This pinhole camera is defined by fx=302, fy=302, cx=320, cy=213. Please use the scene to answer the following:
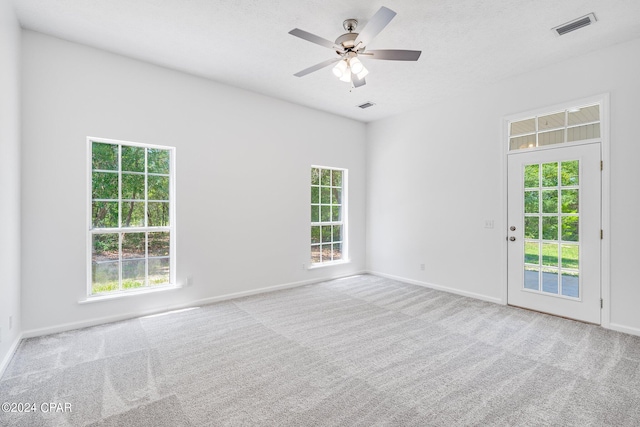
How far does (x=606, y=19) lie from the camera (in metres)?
2.85

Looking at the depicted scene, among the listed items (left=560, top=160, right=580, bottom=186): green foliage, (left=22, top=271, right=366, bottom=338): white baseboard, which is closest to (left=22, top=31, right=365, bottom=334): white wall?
(left=22, top=271, right=366, bottom=338): white baseboard

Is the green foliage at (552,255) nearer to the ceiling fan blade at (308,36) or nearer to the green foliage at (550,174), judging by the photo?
the green foliage at (550,174)

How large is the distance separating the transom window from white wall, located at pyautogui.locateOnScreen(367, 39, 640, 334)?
16cm

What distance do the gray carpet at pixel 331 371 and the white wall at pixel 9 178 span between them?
1.34 ft

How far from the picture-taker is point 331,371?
2504 mm

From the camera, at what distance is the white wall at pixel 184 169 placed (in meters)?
3.15

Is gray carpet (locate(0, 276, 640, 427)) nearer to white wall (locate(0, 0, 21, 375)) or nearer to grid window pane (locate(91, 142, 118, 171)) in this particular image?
white wall (locate(0, 0, 21, 375))

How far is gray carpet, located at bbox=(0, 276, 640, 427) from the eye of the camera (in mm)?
1976

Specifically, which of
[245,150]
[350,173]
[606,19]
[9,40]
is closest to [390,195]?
[350,173]

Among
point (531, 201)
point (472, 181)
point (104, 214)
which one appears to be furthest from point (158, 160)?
point (531, 201)

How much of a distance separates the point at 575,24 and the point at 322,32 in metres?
2.43

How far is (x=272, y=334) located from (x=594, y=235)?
3.81 m

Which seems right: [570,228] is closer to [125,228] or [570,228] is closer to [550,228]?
[550,228]

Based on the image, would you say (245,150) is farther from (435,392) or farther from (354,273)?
(435,392)
